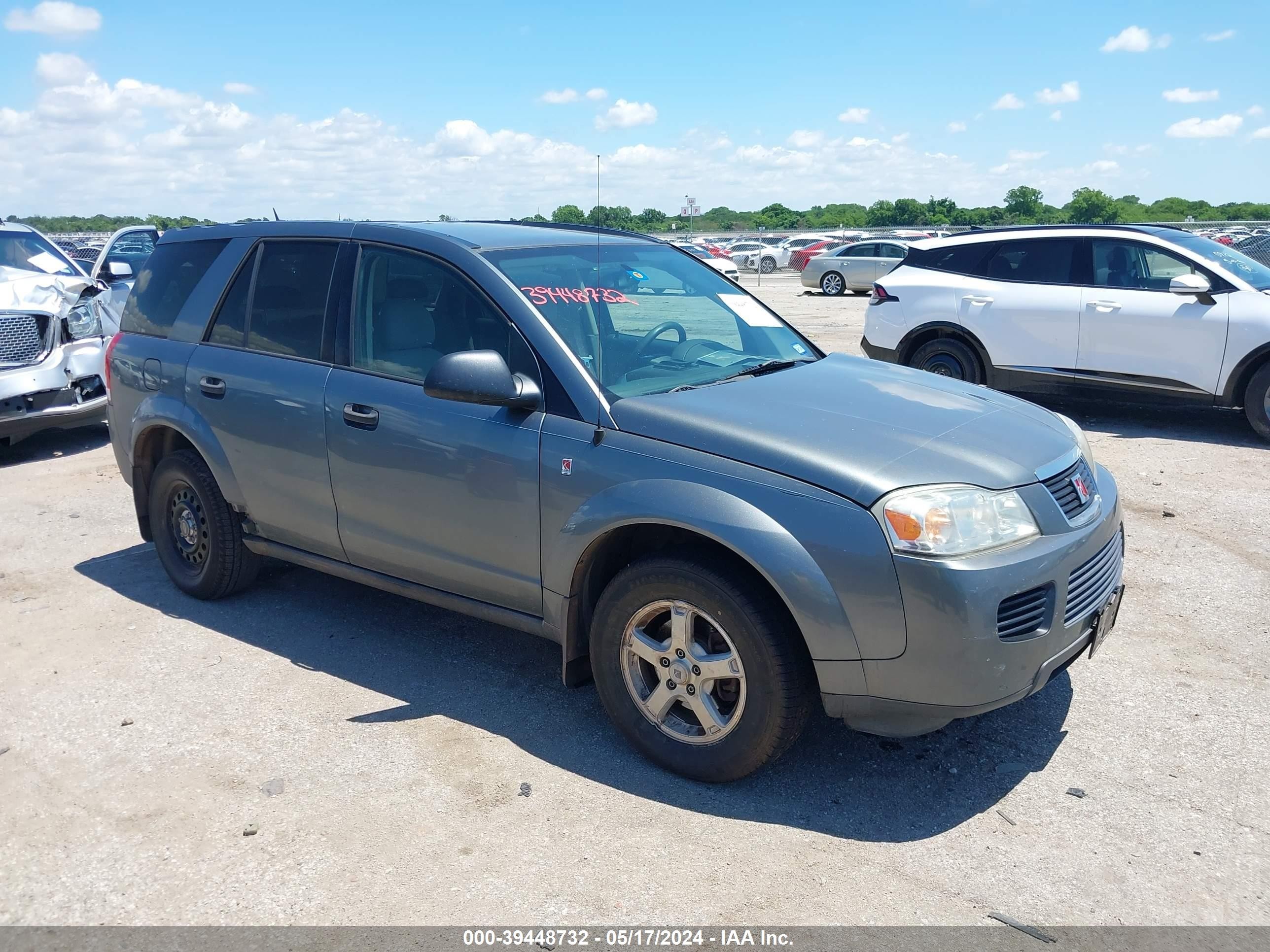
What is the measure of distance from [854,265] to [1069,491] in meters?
24.6

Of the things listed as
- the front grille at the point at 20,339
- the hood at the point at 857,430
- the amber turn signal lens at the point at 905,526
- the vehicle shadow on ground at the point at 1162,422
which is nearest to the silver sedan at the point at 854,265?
the vehicle shadow on ground at the point at 1162,422

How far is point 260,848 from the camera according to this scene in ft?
10.7

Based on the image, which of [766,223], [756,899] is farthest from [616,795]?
[766,223]

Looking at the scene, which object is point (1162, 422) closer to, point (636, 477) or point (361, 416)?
point (636, 477)

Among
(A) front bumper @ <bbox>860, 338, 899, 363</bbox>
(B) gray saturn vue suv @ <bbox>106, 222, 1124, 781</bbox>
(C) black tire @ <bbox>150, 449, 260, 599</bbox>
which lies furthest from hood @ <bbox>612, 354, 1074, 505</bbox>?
(A) front bumper @ <bbox>860, 338, 899, 363</bbox>

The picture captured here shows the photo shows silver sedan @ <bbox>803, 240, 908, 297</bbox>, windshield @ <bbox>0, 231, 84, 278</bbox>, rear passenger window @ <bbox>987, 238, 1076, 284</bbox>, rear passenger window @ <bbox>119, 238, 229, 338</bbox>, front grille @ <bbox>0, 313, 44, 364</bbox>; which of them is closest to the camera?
rear passenger window @ <bbox>119, 238, 229, 338</bbox>

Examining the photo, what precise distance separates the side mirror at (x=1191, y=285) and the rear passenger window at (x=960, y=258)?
1.70 m

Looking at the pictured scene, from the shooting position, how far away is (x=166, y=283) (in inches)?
215

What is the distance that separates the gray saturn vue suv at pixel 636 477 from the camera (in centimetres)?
320

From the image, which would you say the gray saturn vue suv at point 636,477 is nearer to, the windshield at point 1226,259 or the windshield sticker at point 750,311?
Answer: the windshield sticker at point 750,311

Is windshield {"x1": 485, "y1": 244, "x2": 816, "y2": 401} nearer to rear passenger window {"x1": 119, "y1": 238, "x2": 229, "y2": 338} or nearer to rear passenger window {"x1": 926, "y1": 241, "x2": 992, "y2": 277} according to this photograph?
rear passenger window {"x1": 119, "y1": 238, "x2": 229, "y2": 338}

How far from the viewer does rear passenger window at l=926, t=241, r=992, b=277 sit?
9.76m

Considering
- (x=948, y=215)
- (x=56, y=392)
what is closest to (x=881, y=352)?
(x=56, y=392)

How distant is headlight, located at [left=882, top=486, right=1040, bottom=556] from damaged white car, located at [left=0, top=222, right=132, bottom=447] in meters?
7.15
